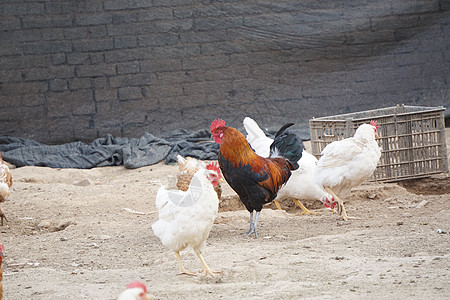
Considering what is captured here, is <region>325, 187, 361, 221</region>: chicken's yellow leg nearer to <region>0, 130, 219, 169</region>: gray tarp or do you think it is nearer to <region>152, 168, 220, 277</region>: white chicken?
<region>152, 168, 220, 277</region>: white chicken

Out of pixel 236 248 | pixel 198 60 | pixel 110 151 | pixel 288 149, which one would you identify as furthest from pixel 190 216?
pixel 198 60

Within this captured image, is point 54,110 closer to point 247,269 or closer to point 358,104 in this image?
point 358,104

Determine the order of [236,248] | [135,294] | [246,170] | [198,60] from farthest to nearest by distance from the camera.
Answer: [198,60] → [246,170] → [236,248] → [135,294]

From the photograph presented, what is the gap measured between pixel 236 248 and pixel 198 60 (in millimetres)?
6352

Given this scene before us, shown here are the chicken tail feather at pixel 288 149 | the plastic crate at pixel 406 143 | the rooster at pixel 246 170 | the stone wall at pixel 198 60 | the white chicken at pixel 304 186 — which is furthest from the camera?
the stone wall at pixel 198 60

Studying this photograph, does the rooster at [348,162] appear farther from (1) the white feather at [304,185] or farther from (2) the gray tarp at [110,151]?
(2) the gray tarp at [110,151]

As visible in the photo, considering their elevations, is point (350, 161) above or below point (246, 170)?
below

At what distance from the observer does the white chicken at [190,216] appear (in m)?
4.32

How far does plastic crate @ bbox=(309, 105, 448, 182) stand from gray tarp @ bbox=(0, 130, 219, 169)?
2.84m

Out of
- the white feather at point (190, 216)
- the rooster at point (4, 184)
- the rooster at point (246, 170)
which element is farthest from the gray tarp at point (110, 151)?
the white feather at point (190, 216)

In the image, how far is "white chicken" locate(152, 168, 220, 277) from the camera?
4.32 metres

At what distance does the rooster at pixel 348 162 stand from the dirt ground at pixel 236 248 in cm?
39

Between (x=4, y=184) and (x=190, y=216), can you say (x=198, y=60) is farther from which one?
(x=190, y=216)

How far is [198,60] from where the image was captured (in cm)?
1094
